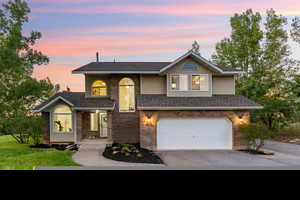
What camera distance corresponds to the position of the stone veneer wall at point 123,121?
49.0ft

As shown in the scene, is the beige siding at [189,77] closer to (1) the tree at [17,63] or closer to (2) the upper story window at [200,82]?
(2) the upper story window at [200,82]

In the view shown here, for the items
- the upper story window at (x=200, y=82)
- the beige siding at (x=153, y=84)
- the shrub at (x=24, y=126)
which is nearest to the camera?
the shrub at (x=24, y=126)

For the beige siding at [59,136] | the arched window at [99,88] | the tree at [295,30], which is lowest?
the beige siding at [59,136]

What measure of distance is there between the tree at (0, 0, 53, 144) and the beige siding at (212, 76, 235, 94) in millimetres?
11682

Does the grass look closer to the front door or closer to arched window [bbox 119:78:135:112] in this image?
arched window [bbox 119:78:135:112]

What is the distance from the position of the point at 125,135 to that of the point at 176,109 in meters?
4.02

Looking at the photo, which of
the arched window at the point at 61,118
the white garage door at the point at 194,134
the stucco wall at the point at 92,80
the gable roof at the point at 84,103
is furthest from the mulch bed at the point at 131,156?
the stucco wall at the point at 92,80

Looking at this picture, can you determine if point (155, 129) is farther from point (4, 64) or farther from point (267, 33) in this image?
point (267, 33)

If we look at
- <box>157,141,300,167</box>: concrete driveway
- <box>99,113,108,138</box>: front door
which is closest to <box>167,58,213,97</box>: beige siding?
<box>157,141,300,167</box>: concrete driveway

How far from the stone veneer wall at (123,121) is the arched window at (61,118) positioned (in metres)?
2.80

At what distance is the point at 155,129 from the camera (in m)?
13.2

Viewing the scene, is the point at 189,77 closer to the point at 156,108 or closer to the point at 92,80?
the point at 156,108
